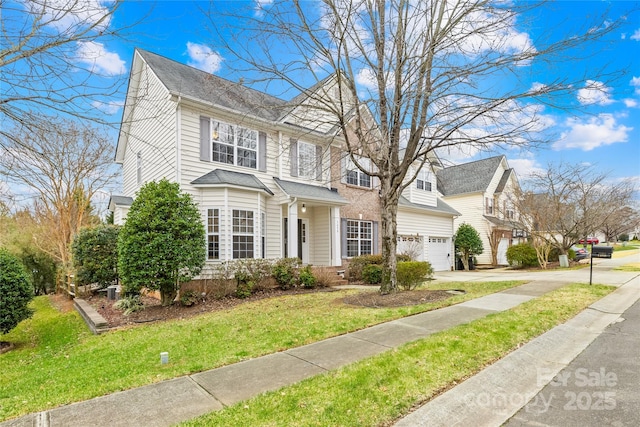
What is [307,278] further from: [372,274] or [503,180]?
[503,180]

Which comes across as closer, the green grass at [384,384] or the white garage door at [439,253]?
the green grass at [384,384]

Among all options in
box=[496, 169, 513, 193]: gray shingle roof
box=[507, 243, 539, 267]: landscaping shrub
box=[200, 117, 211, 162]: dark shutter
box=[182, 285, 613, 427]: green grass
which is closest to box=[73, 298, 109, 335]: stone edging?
box=[200, 117, 211, 162]: dark shutter

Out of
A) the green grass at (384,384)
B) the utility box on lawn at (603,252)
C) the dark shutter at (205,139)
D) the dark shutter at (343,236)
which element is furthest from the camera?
the utility box on lawn at (603,252)

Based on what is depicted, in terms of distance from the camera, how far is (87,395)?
3748 millimetres

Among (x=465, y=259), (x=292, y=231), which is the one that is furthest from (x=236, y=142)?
(x=465, y=259)

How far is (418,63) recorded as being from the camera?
848cm

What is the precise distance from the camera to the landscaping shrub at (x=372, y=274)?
13555mm

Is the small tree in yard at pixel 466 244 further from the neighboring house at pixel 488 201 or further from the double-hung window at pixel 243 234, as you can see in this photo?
the double-hung window at pixel 243 234

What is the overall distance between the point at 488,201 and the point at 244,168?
2129 cm

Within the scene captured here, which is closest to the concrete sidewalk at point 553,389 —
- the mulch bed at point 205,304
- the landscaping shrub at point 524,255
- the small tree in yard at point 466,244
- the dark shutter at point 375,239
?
the mulch bed at point 205,304

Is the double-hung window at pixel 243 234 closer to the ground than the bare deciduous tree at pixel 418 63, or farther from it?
closer to the ground

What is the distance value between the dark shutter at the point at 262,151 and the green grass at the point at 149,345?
18.9 feet

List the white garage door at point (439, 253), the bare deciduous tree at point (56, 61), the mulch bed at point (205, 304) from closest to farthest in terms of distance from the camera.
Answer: the bare deciduous tree at point (56, 61) < the mulch bed at point (205, 304) < the white garage door at point (439, 253)

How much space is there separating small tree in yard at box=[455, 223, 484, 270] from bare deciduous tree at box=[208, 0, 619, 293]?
50.9ft
